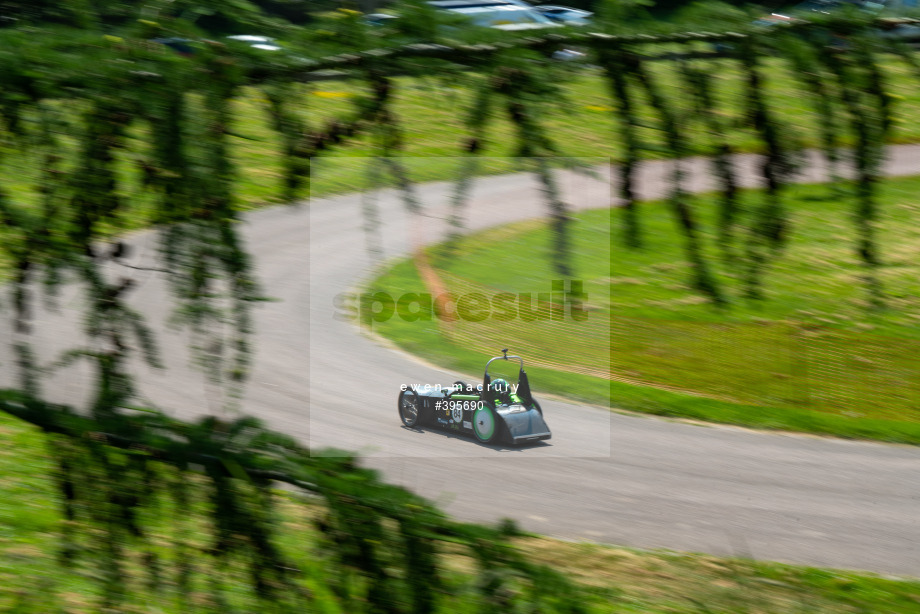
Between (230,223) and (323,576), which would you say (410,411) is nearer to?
(323,576)

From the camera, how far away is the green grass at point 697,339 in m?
11.7

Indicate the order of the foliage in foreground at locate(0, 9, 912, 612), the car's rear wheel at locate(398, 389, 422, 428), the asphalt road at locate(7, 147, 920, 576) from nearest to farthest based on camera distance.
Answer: the foliage in foreground at locate(0, 9, 912, 612), the asphalt road at locate(7, 147, 920, 576), the car's rear wheel at locate(398, 389, 422, 428)

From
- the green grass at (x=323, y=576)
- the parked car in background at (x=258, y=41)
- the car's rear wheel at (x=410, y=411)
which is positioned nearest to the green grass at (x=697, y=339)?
the car's rear wheel at (x=410, y=411)

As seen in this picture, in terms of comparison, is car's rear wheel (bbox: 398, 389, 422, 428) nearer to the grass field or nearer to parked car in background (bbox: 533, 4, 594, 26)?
the grass field

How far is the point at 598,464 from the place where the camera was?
9.56 metres

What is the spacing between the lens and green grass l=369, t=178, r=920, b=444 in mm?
11664

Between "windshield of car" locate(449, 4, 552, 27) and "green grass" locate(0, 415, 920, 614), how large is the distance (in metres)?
1.40

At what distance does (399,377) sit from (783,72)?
9182 millimetres

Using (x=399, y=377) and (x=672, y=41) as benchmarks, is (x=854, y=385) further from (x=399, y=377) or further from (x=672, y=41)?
(x=672, y=41)

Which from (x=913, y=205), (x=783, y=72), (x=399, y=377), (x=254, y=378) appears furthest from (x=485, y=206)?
(x=783, y=72)

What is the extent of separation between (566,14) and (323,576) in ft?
5.53

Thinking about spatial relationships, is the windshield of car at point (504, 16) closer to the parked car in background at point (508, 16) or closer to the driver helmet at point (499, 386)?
the parked car in background at point (508, 16)

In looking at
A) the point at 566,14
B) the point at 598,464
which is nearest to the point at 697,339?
the point at 598,464

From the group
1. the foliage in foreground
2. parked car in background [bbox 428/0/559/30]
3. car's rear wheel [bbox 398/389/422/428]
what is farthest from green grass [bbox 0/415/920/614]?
car's rear wheel [bbox 398/389/422/428]
